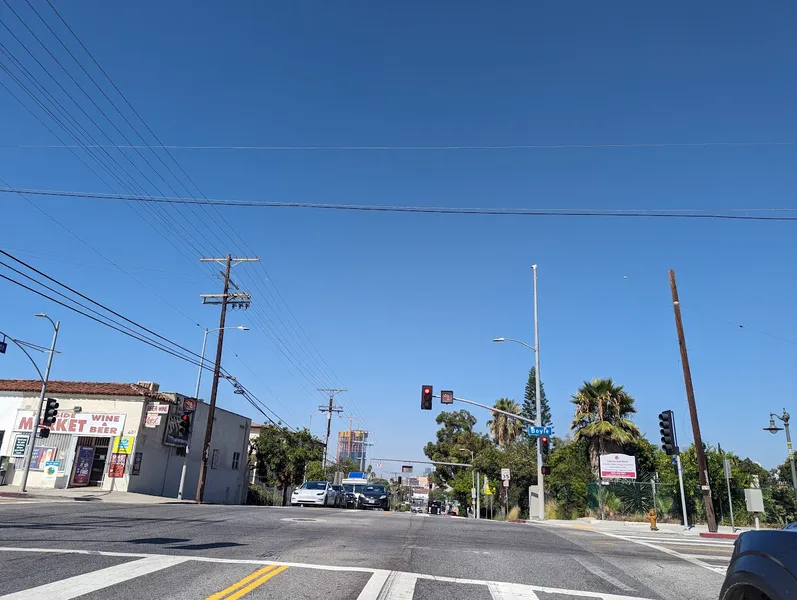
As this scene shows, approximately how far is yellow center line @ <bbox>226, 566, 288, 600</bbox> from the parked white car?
2510cm

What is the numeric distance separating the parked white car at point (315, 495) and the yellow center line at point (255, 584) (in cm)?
2510

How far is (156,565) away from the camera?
24.6 ft

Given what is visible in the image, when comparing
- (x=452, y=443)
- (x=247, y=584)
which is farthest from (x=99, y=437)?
(x=452, y=443)

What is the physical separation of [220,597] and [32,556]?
3568 millimetres

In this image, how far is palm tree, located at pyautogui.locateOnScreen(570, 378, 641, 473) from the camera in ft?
116

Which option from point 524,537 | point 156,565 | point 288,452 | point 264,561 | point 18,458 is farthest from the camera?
point 288,452

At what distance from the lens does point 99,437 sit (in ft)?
113

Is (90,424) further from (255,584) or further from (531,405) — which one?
(531,405)

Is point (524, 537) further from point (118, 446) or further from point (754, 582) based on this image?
point (118, 446)

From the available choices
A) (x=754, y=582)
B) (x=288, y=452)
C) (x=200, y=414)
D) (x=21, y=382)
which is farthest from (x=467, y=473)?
(x=754, y=582)

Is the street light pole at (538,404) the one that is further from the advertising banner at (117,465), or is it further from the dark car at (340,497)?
the advertising banner at (117,465)

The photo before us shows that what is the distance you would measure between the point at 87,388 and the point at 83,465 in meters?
4.92

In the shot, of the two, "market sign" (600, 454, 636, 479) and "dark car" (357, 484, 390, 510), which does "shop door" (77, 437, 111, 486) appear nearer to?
"dark car" (357, 484, 390, 510)

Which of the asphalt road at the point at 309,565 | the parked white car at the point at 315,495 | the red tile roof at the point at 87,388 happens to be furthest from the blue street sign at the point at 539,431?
the red tile roof at the point at 87,388
